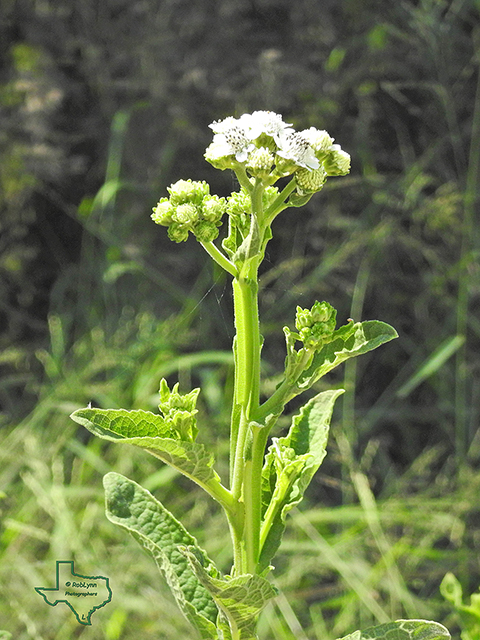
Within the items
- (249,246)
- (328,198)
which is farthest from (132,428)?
(328,198)

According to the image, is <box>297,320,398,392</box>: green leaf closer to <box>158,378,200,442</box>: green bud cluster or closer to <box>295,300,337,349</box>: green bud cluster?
<box>295,300,337,349</box>: green bud cluster

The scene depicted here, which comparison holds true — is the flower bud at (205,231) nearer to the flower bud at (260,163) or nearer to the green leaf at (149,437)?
the flower bud at (260,163)

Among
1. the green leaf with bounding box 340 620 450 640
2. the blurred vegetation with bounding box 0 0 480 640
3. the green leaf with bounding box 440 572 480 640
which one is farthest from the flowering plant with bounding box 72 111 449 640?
the blurred vegetation with bounding box 0 0 480 640

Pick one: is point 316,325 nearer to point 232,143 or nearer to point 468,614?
point 232,143

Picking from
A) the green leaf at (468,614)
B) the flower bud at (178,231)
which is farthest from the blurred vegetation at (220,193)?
the flower bud at (178,231)

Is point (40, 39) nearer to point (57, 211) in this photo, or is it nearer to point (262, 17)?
point (57, 211)
